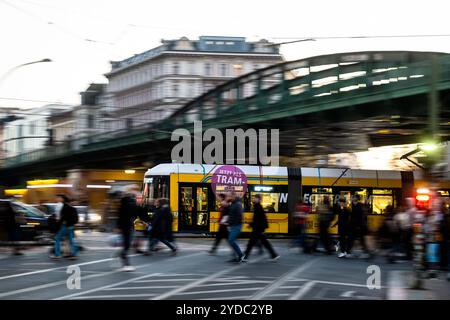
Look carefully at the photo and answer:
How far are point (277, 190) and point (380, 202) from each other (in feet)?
15.1

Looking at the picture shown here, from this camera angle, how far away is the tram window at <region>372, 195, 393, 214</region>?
3438 cm

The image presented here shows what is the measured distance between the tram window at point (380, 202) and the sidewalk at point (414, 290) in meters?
17.3

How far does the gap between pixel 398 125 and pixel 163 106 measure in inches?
2576

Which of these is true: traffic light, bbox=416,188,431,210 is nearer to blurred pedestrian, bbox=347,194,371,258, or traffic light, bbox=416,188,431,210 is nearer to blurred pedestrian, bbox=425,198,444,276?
blurred pedestrian, bbox=425,198,444,276

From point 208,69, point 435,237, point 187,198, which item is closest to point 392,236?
point 435,237

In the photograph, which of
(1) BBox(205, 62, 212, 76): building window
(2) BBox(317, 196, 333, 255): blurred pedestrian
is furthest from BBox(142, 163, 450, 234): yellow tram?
(1) BBox(205, 62, 212, 76): building window

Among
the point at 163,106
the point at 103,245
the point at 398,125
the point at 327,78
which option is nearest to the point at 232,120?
the point at 327,78

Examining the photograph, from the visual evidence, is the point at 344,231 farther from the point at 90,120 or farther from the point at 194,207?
the point at 90,120

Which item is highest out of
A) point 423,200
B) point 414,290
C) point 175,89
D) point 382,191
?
point 175,89

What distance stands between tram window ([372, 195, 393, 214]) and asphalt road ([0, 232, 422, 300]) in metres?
13.0

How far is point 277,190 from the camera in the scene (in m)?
33.9

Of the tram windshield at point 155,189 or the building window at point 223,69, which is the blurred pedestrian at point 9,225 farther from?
the building window at point 223,69

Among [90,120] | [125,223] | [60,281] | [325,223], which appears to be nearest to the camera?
[60,281]
